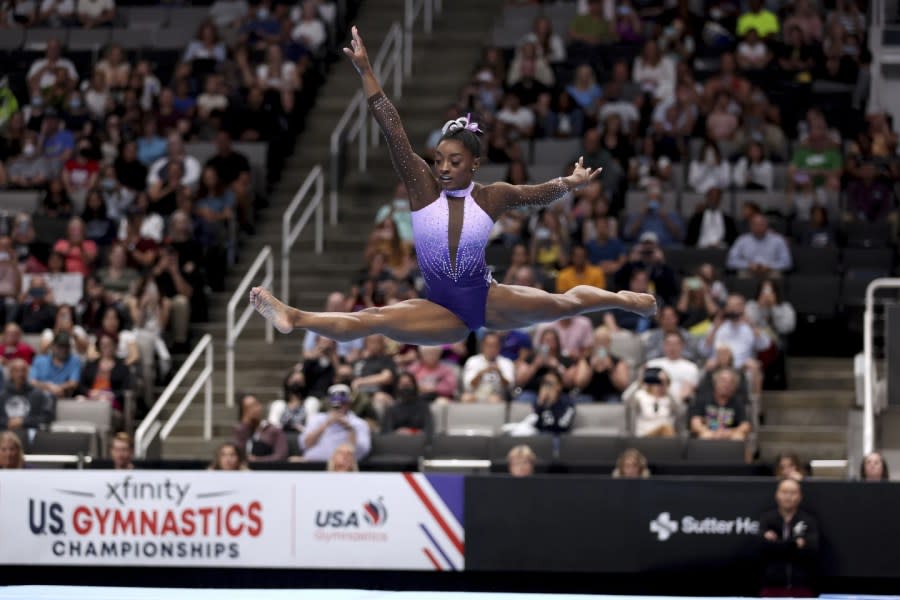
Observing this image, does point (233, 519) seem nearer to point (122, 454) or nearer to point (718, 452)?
point (122, 454)

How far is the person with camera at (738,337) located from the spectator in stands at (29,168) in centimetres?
793

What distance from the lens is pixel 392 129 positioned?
7.94 metres

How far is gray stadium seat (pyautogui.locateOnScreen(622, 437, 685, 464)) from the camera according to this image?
13.6 metres

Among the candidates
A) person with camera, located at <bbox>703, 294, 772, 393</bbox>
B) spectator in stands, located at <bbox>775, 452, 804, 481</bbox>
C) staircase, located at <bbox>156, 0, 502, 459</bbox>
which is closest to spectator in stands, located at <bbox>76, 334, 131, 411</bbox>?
staircase, located at <bbox>156, 0, 502, 459</bbox>

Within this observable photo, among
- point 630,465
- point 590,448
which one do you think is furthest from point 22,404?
point 630,465

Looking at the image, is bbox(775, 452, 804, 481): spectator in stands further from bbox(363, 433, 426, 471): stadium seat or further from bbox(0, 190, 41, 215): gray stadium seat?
bbox(0, 190, 41, 215): gray stadium seat

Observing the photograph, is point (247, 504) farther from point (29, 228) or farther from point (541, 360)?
point (29, 228)

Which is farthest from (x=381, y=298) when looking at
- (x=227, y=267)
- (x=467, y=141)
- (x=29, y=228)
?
(x=467, y=141)

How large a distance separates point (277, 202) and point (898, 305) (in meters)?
8.00

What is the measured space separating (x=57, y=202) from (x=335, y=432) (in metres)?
5.53

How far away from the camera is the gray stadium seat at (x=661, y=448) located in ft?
44.5

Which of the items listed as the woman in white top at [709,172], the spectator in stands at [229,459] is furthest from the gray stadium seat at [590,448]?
the woman in white top at [709,172]

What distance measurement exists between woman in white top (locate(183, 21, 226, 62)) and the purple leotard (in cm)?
1202

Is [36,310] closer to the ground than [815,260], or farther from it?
closer to the ground
